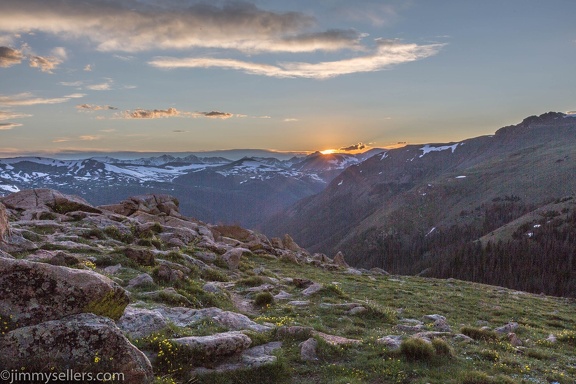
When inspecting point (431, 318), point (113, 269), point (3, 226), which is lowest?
point (431, 318)

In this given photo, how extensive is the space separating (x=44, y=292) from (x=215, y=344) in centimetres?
581

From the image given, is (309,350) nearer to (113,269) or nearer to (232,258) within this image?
(113,269)

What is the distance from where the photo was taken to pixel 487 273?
199500 mm

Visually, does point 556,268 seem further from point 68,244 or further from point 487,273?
point 68,244

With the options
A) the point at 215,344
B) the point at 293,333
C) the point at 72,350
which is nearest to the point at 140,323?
the point at 215,344

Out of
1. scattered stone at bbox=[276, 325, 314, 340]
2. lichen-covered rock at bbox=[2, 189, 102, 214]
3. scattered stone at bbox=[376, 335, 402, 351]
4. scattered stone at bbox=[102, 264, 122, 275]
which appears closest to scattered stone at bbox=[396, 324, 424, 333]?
scattered stone at bbox=[376, 335, 402, 351]

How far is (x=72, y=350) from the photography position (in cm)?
994

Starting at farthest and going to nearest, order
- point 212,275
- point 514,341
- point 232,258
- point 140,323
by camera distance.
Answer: point 232,258, point 212,275, point 514,341, point 140,323

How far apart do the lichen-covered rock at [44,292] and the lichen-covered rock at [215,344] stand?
10.4 ft

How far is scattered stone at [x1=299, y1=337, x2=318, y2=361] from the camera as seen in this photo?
593 inches

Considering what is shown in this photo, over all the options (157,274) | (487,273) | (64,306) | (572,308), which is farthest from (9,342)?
(487,273)

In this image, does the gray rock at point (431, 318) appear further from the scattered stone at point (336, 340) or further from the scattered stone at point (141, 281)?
the scattered stone at point (141, 281)

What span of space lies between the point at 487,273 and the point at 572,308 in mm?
172639

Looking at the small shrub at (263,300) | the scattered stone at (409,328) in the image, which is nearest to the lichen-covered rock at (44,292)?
the small shrub at (263,300)
